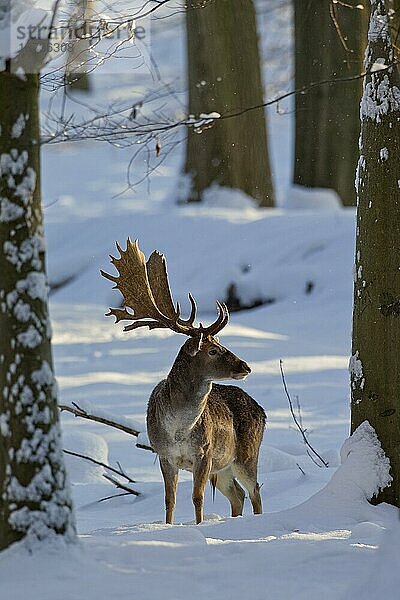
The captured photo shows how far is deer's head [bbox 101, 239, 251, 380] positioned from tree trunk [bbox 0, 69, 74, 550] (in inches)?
83.2

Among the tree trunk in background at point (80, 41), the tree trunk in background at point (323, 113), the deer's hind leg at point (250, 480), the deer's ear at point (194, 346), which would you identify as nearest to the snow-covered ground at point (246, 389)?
the deer's hind leg at point (250, 480)

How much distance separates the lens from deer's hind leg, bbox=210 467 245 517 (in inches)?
284

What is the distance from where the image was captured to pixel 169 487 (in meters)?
6.64

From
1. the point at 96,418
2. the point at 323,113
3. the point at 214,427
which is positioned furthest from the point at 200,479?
the point at 323,113

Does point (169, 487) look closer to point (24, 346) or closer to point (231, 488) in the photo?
point (231, 488)

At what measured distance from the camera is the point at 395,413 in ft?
19.9

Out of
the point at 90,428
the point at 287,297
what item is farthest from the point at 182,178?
the point at 90,428

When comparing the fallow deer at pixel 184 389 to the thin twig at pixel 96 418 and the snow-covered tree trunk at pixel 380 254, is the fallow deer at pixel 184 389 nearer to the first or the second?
the snow-covered tree trunk at pixel 380 254

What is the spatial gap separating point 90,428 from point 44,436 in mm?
5538

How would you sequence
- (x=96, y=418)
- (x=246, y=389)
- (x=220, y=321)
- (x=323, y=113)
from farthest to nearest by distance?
(x=323, y=113), (x=246, y=389), (x=96, y=418), (x=220, y=321)

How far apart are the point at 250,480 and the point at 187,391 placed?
85 centimetres

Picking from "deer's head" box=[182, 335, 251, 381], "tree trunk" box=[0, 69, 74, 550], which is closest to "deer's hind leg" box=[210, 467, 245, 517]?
"deer's head" box=[182, 335, 251, 381]

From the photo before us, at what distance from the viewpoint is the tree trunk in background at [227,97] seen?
16641mm

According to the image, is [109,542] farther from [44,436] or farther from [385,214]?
[385,214]
